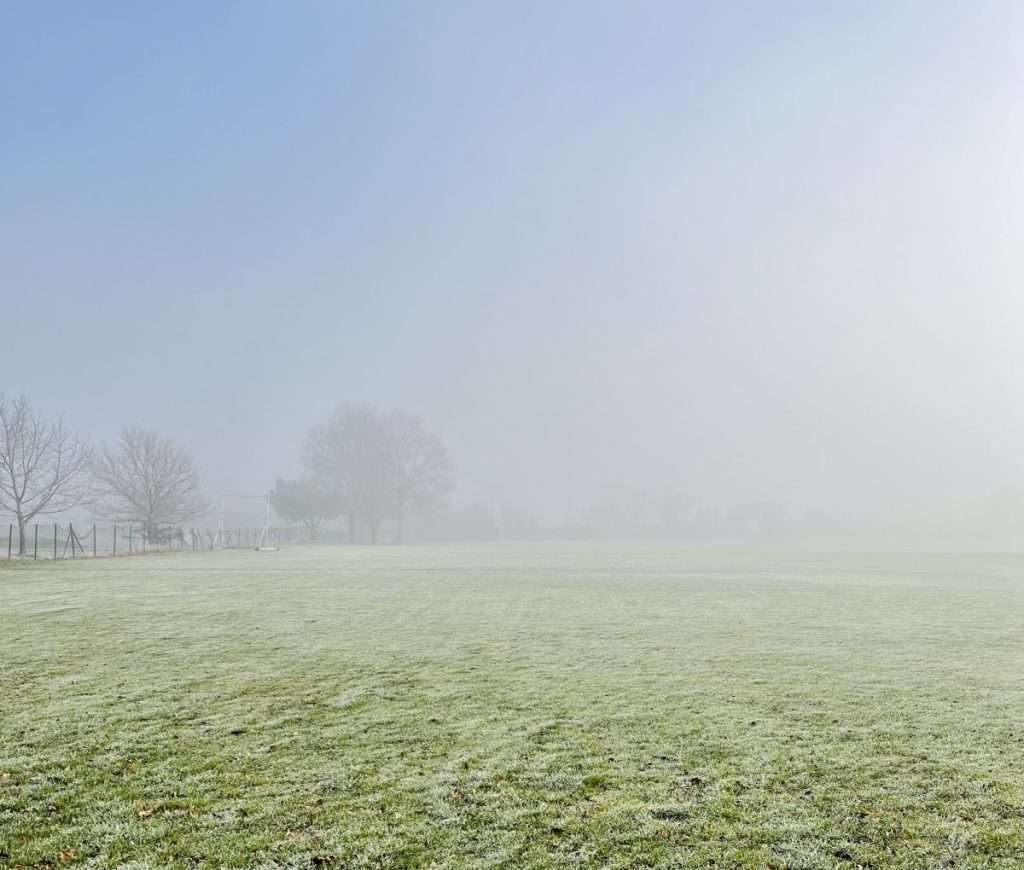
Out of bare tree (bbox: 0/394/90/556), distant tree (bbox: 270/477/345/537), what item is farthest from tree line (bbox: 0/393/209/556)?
distant tree (bbox: 270/477/345/537)

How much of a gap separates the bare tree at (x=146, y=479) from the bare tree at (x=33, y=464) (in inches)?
339

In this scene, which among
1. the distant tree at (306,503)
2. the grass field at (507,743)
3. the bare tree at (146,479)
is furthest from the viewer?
the distant tree at (306,503)

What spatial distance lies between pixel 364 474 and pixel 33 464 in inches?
1605

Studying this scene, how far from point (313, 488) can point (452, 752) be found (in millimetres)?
79876

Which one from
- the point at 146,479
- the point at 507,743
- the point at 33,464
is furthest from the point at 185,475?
the point at 507,743

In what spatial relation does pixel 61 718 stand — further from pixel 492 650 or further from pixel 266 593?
pixel 266 593

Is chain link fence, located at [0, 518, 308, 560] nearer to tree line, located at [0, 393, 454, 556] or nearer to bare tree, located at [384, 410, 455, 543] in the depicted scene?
tree line, located at [0, 393, 454, 556]

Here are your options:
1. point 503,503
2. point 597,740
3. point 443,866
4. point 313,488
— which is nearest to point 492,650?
point 597,740

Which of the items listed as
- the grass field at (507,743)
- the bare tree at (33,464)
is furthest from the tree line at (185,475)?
the grass field at (507,743)

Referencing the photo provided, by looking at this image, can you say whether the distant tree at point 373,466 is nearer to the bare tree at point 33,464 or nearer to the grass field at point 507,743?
the bare tree at point 33,464

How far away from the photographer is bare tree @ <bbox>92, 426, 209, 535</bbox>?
57.2 metres

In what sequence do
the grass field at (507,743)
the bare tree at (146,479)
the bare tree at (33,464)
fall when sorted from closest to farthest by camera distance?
the grass field at (507,743) < the bare tree at (33,464) < the bare tree at (146,479)

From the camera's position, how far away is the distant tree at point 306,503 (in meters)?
81.9

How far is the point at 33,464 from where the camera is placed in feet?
148
